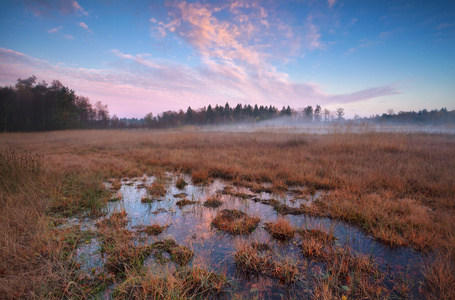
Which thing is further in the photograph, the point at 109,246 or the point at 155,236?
the point at 155,236

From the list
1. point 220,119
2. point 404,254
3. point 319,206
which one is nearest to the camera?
point 404,254

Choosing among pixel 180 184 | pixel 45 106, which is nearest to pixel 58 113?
pixel 45 106

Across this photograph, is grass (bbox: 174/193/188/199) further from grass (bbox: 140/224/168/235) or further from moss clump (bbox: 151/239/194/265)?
moss clump (bbox: 151/239/194/265)

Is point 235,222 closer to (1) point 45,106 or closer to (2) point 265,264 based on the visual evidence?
(2) point 265,264

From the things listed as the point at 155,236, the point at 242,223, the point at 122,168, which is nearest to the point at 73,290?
the point at 155,236

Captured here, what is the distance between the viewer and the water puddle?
2.04 meters

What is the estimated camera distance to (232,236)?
2.90 m

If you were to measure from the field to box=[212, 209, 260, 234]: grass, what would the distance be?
0.02 meters

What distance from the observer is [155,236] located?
2.88 m

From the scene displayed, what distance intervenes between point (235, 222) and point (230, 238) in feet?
1.24

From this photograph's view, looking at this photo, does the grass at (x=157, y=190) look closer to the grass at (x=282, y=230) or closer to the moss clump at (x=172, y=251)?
the moss clump at (x=172, y=251)

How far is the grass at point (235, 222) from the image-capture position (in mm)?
3025

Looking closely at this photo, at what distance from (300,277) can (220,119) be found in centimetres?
7330

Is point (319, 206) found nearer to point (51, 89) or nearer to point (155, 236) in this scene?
point (155, 236)
